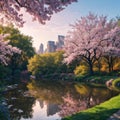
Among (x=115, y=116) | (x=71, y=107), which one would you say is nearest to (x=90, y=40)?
(x=71, y=107)

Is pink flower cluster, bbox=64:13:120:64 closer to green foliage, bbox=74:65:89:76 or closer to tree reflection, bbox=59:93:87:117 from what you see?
green foliage, bbox=74:65:89:76

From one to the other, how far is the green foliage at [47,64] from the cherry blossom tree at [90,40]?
34.3 ft

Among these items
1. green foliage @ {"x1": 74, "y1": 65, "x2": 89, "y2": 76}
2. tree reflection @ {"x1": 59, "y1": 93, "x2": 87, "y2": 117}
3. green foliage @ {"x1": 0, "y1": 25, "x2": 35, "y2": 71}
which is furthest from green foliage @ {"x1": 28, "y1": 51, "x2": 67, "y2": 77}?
tree reflection @ {"x1": 59, "y1": 93, "x2": 87, "y2": 117}

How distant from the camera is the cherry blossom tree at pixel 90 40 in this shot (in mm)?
53125

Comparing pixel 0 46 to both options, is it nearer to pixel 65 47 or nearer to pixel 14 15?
pixel 14 15

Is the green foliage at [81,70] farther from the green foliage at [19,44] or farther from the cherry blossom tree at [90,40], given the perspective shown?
the green foliage at [19,44]

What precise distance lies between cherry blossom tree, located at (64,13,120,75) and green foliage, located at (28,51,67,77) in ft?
34.3

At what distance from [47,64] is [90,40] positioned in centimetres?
1787

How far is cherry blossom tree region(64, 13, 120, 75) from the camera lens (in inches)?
2092

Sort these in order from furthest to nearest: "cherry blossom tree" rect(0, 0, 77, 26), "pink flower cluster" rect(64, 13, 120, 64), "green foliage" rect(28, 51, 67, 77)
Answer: "green foliage" rect(28, 51, 67, 77)
"pink flower cluster" rect(64, 13, 120, 64)
"cherry blossom tree" rect(0, 0, 77, 26)

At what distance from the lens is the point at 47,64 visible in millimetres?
69125

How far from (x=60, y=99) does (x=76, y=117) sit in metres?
13.2

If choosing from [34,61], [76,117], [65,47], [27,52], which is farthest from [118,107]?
[27,52]

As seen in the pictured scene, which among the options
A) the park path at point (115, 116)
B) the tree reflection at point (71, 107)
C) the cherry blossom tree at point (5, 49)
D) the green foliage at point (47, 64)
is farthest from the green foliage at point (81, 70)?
the park path at point (115, 116)
